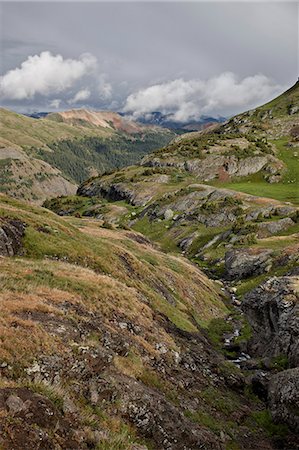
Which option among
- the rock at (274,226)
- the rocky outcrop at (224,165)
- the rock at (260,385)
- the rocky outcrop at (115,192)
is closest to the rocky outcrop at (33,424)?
the rock at (260,385)

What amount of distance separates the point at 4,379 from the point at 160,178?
420ft

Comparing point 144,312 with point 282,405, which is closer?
point 282,405

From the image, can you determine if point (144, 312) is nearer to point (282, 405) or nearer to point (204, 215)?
point (282, 405)

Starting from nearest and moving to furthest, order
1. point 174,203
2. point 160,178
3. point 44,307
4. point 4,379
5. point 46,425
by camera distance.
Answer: point 46,425 → point 4,379 → point 44,307 → point 174,203 → point 160,178

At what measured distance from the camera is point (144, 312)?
27.0 meters

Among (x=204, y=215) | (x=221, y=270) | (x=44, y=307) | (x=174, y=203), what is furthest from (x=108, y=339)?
(x=174, y=203)

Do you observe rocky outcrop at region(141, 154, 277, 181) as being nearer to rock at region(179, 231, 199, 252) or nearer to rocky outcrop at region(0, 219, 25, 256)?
rock at region(179, 231, 199, 252)

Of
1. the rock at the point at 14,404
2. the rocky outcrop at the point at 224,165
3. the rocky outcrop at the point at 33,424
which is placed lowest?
the rocky outcrop at the point at 33,424

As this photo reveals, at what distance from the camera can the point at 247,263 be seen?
59.6 meters

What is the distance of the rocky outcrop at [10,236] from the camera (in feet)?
97.7

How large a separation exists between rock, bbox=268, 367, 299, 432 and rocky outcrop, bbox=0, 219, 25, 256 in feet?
72.6

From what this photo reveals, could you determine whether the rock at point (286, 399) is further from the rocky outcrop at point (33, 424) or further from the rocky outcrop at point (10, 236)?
the rocky outcrop at point (10, 236)

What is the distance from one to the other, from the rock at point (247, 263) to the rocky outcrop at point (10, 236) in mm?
37698

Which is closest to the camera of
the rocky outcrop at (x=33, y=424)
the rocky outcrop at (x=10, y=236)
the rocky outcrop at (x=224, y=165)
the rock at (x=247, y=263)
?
the rocky outcrop at (x=33, y=424)
